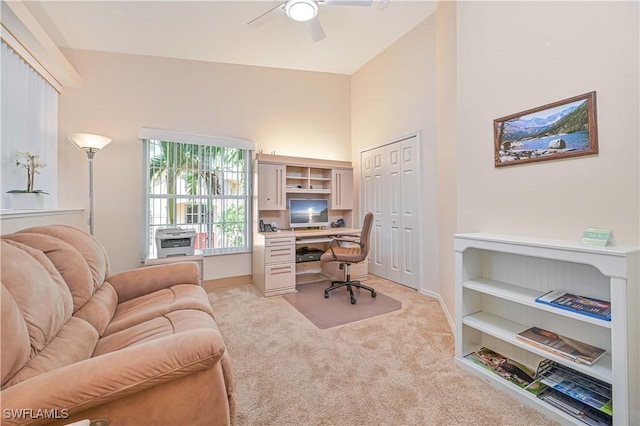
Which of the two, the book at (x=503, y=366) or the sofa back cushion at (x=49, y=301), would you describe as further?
the book at (x=503, y=366)

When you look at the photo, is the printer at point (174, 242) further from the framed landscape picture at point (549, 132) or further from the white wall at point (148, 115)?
the framed landscape picture at point (549, 132)

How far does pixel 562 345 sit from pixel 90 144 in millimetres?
4348

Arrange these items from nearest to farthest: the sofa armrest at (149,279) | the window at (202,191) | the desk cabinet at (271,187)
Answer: the sofa armrest at (149,279) < the window at (202,191) < the desk cabinet at (271,187)

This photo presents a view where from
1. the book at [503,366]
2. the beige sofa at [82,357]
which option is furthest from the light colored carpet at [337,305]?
the beige sofa at [82,357]

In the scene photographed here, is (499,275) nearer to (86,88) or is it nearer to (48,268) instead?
(48,268)

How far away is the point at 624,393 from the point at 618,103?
4.62ft

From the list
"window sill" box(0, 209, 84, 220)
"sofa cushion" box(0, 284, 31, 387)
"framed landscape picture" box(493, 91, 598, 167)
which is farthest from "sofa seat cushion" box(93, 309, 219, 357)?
"framed landscape picture" box(493, 91, 598, 167)

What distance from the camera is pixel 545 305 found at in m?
1.50

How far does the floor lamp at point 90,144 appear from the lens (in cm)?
283

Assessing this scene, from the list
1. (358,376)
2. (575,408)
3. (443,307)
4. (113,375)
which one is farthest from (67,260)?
(443,307)

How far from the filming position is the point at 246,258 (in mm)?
4031

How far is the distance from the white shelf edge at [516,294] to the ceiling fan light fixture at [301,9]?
268 cm

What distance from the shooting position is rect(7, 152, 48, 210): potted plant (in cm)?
220

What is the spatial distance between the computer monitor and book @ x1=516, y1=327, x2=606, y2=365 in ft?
9.66
